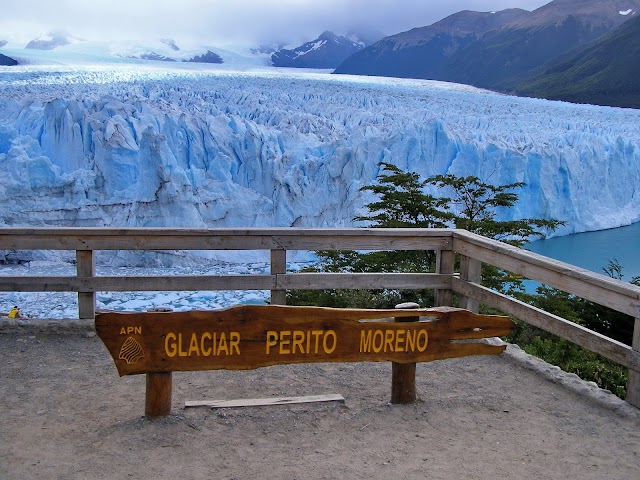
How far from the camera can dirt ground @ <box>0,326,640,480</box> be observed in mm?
2557

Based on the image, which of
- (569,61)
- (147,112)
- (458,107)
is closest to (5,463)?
(147,112)

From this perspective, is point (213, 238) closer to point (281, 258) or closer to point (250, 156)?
point (281, 258)

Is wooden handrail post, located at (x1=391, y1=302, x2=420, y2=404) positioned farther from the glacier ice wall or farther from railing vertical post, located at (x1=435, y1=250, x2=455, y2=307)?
the glacier ice wall

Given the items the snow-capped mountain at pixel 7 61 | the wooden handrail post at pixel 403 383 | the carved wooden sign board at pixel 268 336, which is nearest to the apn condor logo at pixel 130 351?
the carved wooden sign board at pixel 268 336

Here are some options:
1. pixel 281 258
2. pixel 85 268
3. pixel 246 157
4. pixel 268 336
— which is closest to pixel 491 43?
pixel 246 157

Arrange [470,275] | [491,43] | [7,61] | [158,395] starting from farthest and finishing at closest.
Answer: [491,43]
[7,61]
[470,275]
[158,395]

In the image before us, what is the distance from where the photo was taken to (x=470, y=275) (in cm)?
425

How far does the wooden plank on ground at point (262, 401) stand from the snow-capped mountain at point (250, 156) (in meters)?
10.2

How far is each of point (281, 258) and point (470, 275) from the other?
47.1 inches

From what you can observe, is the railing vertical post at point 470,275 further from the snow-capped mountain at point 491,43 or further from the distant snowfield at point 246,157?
the snow-capped mountain at point 491,43

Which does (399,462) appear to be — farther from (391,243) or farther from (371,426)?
(391,243)

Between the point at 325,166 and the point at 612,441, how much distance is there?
511 inches

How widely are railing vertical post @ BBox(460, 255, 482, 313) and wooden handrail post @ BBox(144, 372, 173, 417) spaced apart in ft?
6.78

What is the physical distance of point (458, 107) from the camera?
21.5 m
